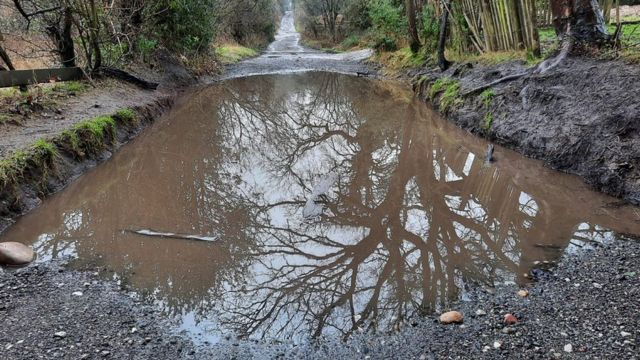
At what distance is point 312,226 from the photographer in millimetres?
4688

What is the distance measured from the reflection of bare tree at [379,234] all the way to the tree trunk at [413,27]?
922 centimetres

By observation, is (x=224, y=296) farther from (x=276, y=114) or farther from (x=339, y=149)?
(x=276, y=114)

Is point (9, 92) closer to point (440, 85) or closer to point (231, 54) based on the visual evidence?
point (440, 85)

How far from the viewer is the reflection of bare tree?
10.9ft

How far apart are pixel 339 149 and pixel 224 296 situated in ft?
14.9

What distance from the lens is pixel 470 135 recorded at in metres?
8.09

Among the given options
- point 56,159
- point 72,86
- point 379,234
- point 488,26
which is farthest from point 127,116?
point 488,26

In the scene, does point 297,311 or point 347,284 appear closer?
point 297,311

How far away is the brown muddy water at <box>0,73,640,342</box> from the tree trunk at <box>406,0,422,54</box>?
9.00 m

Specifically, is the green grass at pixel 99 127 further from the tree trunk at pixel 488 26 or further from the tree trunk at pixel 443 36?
the tree trunk at pixel 488 26

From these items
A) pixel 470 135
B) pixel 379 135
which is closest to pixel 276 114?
pixel 379 135

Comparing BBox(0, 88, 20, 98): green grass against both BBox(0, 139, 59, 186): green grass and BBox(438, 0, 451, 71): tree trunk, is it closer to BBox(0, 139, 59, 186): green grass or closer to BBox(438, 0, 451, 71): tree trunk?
BBox(0, 139, 59, 186): green grass

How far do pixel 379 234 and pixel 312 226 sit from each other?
74 centimetres

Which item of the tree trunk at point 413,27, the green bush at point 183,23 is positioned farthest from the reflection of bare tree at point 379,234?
the tree trunk at point 413,27
